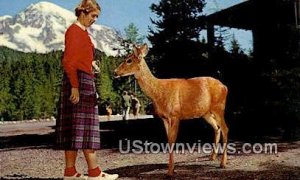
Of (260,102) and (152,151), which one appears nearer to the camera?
(152,151)

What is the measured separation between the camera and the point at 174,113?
376cm

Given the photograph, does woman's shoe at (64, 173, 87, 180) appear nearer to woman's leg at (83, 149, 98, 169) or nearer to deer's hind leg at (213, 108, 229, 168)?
woman's leg at (83, 149, 98, 169)

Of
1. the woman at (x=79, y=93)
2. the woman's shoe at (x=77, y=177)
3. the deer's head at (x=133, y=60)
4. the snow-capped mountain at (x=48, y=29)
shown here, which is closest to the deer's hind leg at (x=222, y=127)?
the deer's head at (x=133, y=60)

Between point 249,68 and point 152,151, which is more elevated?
point 249,68

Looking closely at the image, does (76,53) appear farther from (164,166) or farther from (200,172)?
(200,172)

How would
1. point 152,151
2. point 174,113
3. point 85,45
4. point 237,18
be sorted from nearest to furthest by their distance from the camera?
point 85,45 < point 174,113 < point 152,151 < point 237,18

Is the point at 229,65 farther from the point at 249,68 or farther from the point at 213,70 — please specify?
the point at 249,68

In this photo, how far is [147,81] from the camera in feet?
12.2

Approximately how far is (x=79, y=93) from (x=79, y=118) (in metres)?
0.18

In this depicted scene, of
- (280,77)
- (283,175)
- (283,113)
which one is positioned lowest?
(283,175)

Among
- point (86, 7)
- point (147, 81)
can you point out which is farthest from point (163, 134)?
point (86, 7)

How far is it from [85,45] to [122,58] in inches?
16.8

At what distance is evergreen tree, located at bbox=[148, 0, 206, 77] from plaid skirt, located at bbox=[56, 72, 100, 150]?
3.44ft

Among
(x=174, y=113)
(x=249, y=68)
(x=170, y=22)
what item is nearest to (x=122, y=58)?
(x=174, y=113)
